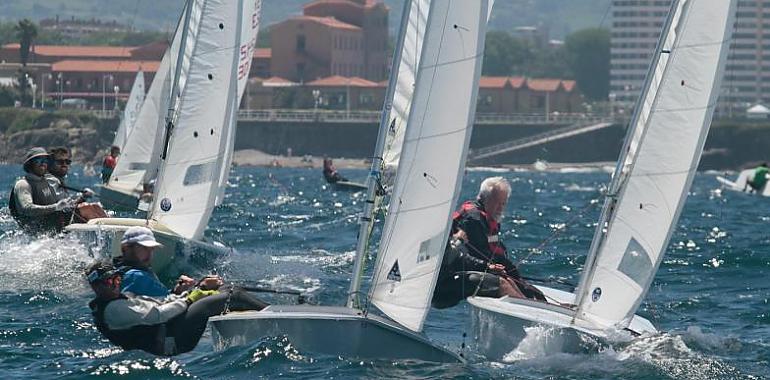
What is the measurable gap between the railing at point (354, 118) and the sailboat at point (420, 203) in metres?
85.5

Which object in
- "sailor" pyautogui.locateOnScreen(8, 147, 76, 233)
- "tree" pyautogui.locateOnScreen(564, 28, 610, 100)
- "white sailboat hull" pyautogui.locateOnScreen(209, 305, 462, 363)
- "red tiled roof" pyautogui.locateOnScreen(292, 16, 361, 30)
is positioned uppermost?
"white sailboat hull" pyautogui.locateOnScreen(209, 305, 462, 363)

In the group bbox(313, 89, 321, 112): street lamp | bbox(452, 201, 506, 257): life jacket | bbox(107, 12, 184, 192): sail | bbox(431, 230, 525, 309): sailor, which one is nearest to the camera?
bbox(431, 230, 525, 309): sailor

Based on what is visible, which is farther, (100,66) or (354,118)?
(100,66)

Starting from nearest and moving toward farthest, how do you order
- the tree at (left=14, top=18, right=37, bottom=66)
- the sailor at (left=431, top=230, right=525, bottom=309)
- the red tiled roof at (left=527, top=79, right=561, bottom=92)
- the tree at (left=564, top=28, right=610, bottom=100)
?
the sailor at (left=431, top=230, right=525, bottom=309)
the tree at (left=14, top=18, right=37, bottom=66)
the red tiled roof at (left=527, top=79, right=561, bottom=92)
the tree at (left=564, top=28, right=610, bottom=100)

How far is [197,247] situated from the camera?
1752cm

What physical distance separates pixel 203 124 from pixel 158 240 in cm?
211

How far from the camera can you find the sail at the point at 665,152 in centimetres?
1205

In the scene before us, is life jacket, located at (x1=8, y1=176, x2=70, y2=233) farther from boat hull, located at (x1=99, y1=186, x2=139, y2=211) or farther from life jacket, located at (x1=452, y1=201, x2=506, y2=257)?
boat hull, located at (x1=99, y1=186, x2=139, y2=211)

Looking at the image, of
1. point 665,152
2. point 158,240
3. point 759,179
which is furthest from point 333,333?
point 759,179

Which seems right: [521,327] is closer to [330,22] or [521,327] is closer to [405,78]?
[405,78]

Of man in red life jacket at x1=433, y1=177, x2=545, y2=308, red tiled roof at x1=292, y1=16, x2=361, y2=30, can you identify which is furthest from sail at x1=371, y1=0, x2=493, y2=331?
red tiled roof at x1=292, y1=16, x2=361, y2=30

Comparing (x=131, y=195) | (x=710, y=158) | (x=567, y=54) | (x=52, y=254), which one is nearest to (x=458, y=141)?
(x=52, y=254)

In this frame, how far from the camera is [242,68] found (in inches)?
834

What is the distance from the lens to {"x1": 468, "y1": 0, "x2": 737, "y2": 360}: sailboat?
12031 millimetres
